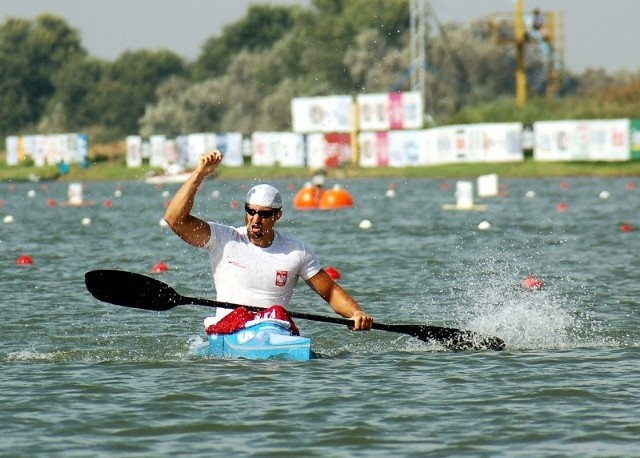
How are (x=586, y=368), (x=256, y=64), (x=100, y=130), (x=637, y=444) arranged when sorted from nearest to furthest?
1. (x=637, y=444)
2. (x=586, y=368)
3. (x=256, y=64)
4. (x=100, y=130)

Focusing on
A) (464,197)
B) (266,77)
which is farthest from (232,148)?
(464,197)

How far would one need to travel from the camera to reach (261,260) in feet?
41.2

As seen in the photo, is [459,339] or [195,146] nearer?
[459,339]

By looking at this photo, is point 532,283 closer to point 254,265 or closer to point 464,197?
point 254,265

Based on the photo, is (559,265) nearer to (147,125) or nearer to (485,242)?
(485,242)

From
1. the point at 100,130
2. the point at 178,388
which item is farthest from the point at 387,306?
the point at 100,130

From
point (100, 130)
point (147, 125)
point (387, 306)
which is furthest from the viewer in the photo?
point (100, 130)

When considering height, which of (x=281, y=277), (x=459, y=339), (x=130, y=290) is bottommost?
(x=459, y=339)

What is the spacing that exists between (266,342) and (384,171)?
2234 inches

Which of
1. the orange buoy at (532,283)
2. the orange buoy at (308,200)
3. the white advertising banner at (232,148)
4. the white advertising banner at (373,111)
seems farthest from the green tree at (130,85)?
the orange buoy at (532,283)

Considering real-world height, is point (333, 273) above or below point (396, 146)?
below

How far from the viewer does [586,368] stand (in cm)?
1265

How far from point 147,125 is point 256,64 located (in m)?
14.3

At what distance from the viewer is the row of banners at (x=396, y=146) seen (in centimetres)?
6112
